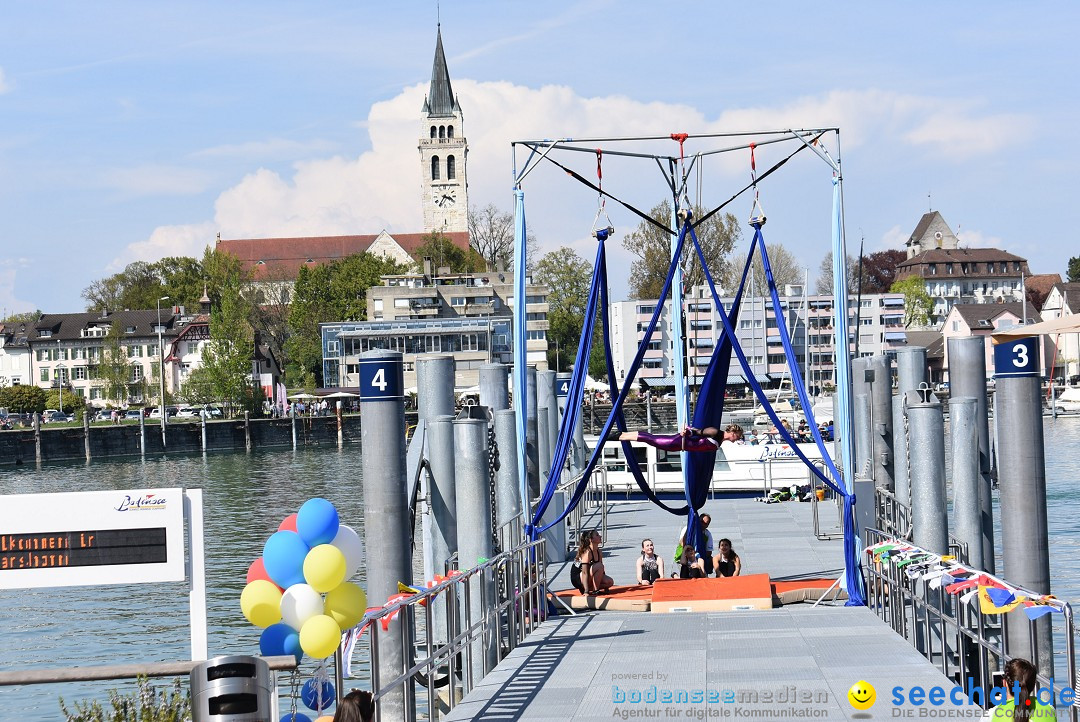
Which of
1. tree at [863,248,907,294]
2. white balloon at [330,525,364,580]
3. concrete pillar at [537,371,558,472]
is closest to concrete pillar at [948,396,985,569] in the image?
white balloon at [330,525,364,580]

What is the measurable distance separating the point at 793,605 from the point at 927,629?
12.5 ft

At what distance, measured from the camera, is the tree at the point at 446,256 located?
465ft

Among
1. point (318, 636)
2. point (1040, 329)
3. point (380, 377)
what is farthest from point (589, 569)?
point (1040, 329)

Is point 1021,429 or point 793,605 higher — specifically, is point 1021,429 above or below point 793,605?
above

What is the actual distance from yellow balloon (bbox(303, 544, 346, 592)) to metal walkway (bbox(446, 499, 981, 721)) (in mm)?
1805

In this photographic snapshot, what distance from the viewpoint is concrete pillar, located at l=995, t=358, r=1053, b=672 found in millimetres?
11391

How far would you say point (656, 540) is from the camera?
2542 centimetres

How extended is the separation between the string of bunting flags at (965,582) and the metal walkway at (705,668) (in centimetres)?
77

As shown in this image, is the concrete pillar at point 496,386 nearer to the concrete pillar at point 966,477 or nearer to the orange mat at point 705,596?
the orange mat at point 705,596

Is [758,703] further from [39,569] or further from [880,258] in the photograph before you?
[880,258]

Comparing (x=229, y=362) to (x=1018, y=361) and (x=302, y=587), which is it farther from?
(x=1018, y=361)

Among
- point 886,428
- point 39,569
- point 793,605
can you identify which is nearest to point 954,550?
point 793,605

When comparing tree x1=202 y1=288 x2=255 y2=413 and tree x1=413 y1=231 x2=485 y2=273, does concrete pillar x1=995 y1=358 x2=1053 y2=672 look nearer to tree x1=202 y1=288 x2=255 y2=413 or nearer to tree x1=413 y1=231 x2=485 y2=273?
tree x1=202 y1=288 x2=255 y2=413

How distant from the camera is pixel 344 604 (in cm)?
1311
